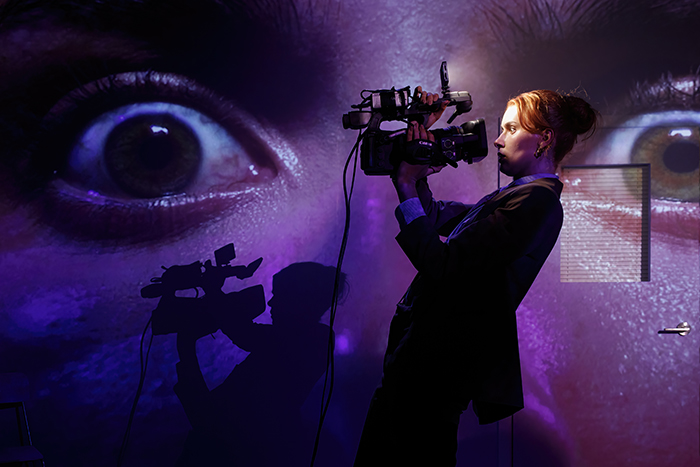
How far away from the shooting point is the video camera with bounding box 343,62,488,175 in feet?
4.25

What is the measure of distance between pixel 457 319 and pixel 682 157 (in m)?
1.58

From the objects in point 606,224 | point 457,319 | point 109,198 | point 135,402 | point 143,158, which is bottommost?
point 135,402

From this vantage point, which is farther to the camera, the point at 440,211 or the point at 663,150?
the point at 663,150

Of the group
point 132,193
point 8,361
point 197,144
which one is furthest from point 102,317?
point 197,144

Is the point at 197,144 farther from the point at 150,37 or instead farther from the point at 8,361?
the point at 8,361

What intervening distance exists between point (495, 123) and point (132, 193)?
59.6 inches

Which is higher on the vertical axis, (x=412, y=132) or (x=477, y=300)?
(x=412, y=132)

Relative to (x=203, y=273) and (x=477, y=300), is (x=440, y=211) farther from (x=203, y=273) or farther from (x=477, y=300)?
(x=203, y=273)

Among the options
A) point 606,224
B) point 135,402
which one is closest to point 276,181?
point 135,402

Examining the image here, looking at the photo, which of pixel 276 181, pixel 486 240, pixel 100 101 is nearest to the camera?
pixel 486 240

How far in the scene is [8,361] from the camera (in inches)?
74.7

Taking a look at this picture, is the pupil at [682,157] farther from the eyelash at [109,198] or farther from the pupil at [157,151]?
the pupil at [157,151]

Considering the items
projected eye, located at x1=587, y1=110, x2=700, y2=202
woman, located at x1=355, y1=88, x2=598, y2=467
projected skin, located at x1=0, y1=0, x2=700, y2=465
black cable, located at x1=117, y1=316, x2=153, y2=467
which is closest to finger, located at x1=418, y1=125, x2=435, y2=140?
woman, located at x1=355, y1=88, x2=598, y2=467

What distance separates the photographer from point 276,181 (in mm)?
2078
